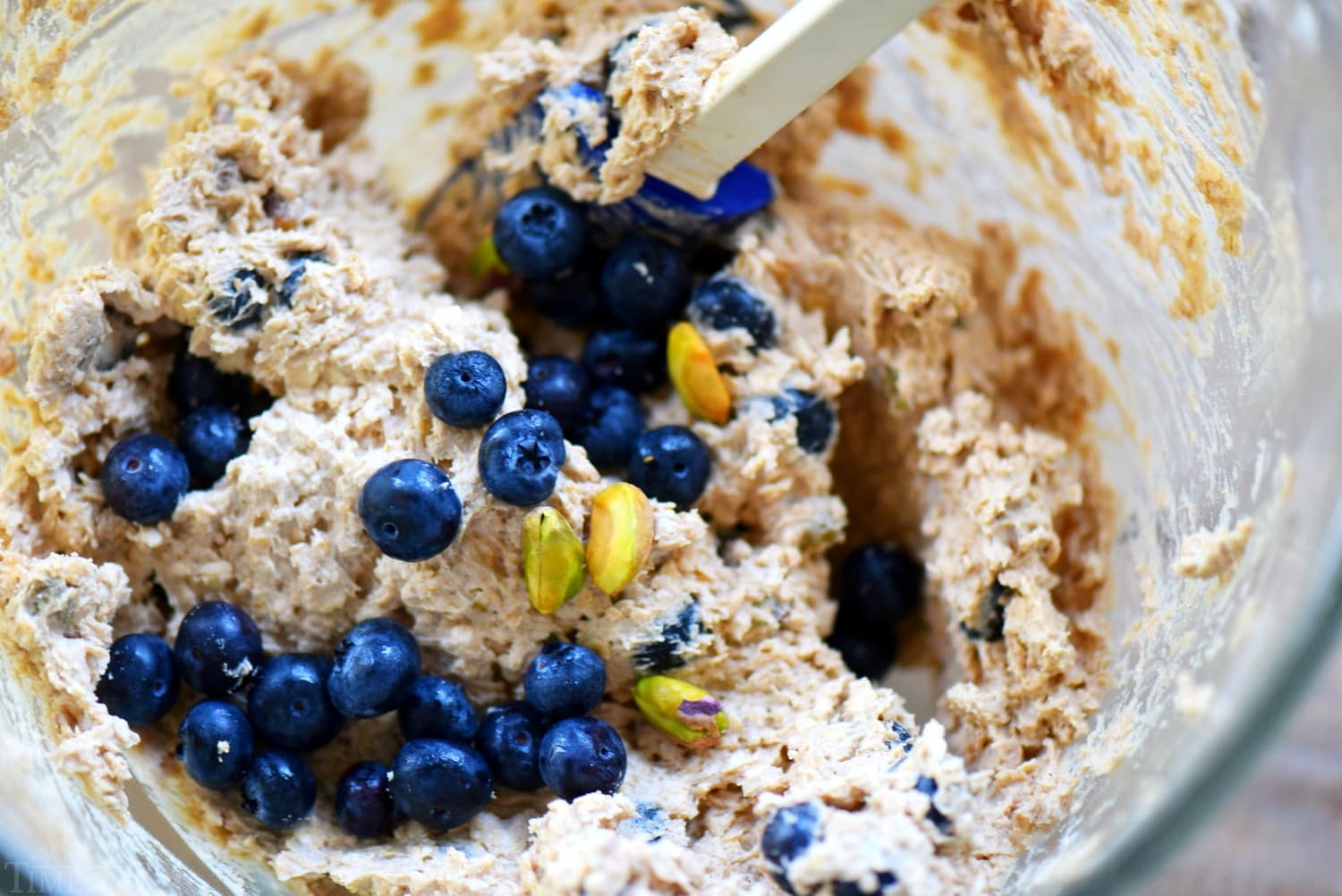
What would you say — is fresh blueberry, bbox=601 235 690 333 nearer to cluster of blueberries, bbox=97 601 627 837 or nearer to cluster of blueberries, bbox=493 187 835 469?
cluster of blueberries, bbox=493 187 835 469

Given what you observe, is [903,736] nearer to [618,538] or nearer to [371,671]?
[618,538]

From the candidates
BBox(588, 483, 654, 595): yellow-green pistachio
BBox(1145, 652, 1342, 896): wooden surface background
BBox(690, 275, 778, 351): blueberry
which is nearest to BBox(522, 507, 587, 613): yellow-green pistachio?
BBox(588, 483, 654, 595): yellow-green pistachio

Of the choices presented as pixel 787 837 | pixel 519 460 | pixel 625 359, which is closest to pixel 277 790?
pixel 519 460

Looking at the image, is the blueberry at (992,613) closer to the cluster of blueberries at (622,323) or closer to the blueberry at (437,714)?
the cluster of blueberries at (622,323)

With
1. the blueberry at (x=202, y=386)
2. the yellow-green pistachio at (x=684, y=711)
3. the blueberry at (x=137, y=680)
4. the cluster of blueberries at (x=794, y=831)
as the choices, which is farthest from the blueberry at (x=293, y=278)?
the cluster of blueberries at (x=794, y=831)

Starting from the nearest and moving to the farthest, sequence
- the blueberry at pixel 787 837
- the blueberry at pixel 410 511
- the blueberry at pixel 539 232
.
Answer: the blueberry at pixel 787 837, the blueberry at pixel 410 511, the blueberry at pixel 539 232

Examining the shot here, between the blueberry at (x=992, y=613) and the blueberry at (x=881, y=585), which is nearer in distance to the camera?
the blueberry at (x=992, y=613)
